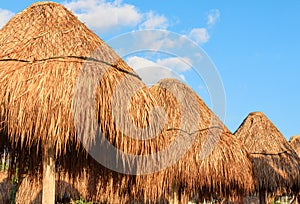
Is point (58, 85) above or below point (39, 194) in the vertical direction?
above

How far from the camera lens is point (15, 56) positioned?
17.5 ft

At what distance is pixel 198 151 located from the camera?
951 centimetres

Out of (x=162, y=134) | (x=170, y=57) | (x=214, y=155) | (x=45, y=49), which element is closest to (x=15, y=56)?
(x=45, y=49)

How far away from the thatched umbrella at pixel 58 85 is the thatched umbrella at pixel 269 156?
7.88 m

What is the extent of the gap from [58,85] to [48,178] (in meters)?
1.23

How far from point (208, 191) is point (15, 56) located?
6.77m

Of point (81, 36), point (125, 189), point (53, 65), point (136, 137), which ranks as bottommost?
point (125, 189)

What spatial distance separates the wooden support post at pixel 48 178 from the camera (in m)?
5.36

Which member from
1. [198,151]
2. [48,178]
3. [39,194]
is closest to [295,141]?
[39,194]

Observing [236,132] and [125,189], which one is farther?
[236,132]

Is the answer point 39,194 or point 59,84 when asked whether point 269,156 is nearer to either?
point 39,194

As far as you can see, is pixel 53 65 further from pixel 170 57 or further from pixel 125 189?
pixel 170 57

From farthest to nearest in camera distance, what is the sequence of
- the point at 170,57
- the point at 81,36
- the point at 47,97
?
the point at 170,57
the point at 81,36
the point at 47,97

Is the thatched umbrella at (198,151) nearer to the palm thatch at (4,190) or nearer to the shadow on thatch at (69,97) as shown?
the shadow on thatch at (69,97)
